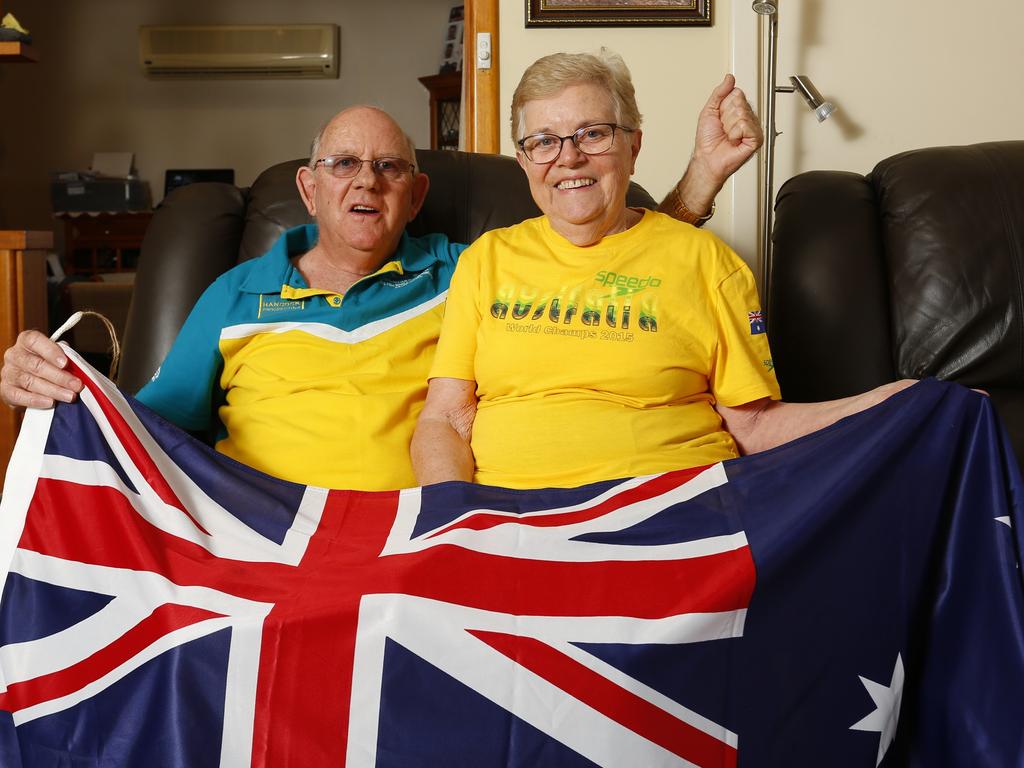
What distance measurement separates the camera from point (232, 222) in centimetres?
204

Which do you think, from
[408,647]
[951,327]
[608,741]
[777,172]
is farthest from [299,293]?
[777,172]

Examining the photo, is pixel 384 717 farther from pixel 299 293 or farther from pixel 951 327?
pixel 951 327

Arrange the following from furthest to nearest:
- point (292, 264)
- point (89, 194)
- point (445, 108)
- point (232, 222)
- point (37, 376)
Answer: point (89, 194) → point (445, 108) → point (232, 222) → point (292, 264) → point (37, 376)

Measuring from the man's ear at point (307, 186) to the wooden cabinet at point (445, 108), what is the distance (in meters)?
3.77

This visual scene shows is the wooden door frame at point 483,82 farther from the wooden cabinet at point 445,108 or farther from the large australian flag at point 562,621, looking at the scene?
the wooden cabinet at point 445,108

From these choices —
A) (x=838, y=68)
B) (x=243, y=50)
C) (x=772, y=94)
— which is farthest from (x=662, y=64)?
(x=243, y=50)

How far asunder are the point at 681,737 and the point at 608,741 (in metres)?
0.09

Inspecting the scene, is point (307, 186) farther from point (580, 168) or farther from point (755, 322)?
point (755, 322)

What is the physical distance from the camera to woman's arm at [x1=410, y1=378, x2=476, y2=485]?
60.2 inches

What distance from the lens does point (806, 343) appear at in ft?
6.11

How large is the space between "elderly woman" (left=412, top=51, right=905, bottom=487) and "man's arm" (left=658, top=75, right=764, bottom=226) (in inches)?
6.8

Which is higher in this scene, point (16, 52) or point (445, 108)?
point (445, 108)

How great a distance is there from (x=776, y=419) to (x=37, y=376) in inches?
43.9

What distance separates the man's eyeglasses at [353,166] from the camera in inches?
72.2
